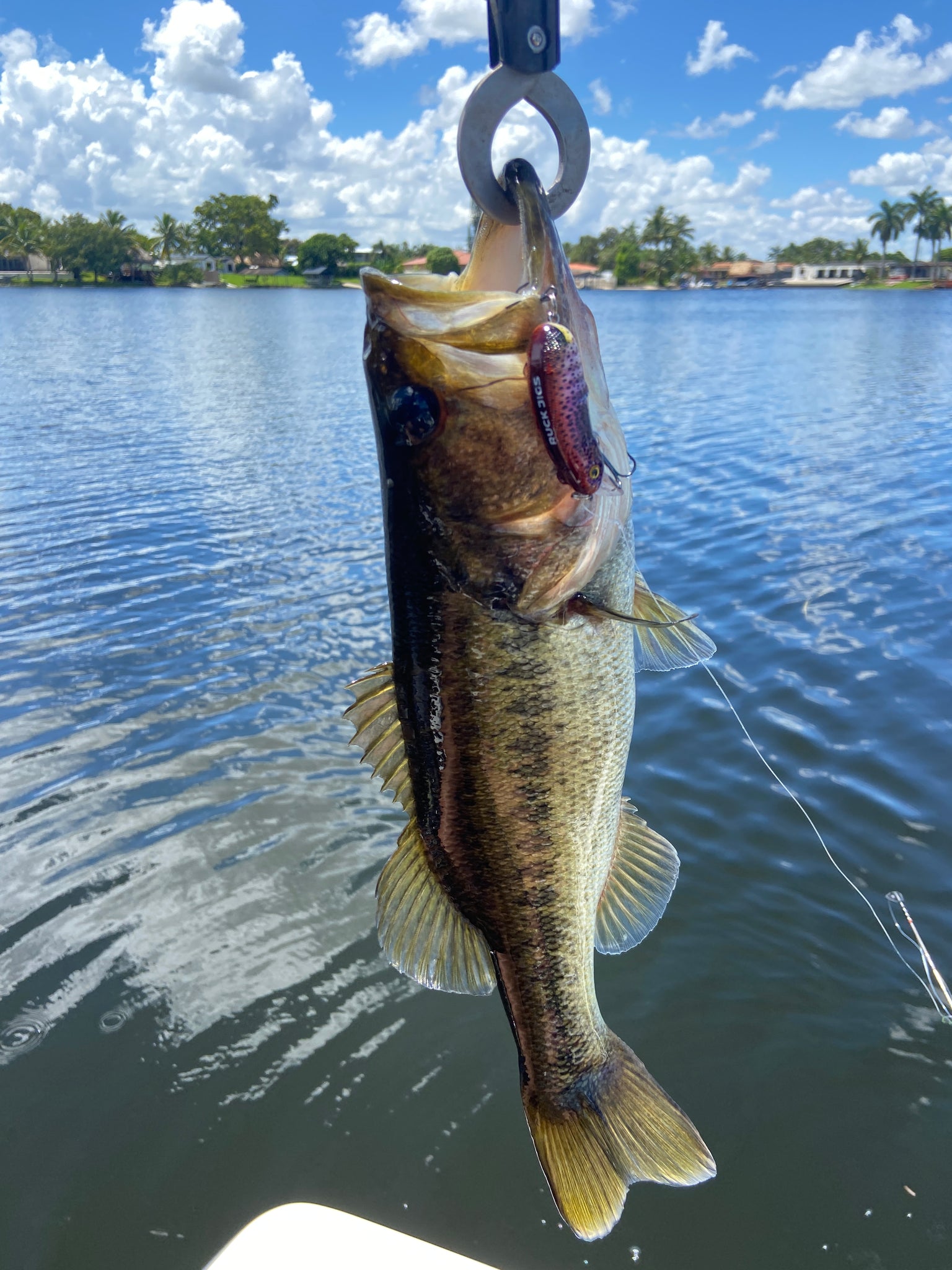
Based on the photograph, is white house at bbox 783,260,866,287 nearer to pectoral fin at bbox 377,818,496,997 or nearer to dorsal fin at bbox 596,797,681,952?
dorsal fin at bbox 596,797,681,952

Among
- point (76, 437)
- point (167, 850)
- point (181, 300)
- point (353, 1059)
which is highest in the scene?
point (181, 300)

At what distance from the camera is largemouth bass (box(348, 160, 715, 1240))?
1826 mm

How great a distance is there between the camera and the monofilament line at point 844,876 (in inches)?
214

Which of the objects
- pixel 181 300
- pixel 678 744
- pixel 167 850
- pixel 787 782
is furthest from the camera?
pixel 181 300

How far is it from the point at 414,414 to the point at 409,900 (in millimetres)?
1136

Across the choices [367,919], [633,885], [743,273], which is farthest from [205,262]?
[633,885]

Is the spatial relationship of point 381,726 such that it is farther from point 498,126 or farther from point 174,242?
point 174,242

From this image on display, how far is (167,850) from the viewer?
6.70 metres

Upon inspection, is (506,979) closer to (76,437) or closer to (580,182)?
(580,182)

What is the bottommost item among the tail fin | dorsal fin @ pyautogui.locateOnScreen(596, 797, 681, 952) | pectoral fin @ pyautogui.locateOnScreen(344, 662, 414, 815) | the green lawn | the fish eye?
the tail fin

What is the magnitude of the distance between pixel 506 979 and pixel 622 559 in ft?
3.51

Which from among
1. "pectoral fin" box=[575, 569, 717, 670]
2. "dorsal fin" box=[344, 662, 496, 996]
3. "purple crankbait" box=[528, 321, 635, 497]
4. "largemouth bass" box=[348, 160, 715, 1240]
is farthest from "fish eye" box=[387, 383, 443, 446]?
"pectoral fin" box=[575, 569, 717, 670]

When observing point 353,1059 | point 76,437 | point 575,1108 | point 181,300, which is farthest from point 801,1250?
point 181,300

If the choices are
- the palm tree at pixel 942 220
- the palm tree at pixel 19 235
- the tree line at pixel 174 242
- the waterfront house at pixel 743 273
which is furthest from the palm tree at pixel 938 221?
the palm tree at pixel 19 235
